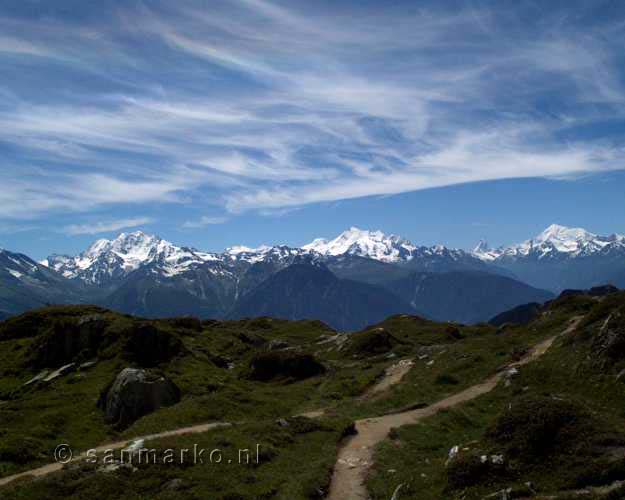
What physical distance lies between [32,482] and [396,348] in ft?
197

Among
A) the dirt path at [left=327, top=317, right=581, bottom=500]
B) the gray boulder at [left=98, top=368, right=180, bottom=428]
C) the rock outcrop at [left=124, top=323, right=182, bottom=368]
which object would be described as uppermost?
→ the rock outcrop at [left=124, top=323, right=182, bottom=368]

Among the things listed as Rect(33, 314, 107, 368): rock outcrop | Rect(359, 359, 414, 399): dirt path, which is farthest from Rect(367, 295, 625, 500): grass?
Rect(33, 314, 107, 368): rock outcrop

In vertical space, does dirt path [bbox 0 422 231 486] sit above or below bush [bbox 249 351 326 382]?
below

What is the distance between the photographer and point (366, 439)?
33281 millimetres

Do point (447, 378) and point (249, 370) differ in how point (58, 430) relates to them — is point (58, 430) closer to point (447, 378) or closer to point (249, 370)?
point (249, 370)

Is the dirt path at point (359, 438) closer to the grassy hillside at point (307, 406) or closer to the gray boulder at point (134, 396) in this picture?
the grassy hillside at point (307, 406)

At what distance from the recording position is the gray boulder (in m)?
42.7

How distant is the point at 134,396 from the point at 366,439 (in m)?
20.1

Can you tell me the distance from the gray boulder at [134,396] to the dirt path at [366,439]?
1684 cm

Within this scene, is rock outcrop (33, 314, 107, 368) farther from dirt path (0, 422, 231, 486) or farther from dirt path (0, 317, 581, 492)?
dirt path (0, 317, 581, 492)

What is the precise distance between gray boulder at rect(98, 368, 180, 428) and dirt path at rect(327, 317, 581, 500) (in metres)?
16.8

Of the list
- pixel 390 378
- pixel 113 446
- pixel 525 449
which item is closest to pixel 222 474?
pixel 113 446

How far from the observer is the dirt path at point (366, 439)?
81.6ft

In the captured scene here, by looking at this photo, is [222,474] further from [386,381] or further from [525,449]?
[386,381]
